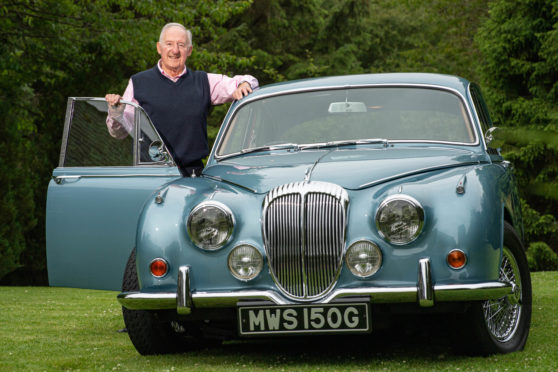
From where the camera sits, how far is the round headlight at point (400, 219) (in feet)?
13.8

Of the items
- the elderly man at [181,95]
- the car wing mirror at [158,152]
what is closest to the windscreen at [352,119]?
the elderly man at [181,95]

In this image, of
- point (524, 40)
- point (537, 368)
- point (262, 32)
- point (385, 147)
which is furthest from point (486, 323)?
point (262, 32)

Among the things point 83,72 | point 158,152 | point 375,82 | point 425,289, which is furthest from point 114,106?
point 83,72

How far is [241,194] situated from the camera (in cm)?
454

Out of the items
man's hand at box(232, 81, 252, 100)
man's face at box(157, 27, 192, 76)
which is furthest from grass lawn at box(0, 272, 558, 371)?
man's face at box(157, 27, 192, 76)

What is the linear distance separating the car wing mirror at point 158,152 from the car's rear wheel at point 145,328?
→ 2.21 feet

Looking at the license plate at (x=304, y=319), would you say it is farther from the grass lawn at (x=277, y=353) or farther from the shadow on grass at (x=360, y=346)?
the shadow on grass at (x=360, y=346)

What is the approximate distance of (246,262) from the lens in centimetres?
438

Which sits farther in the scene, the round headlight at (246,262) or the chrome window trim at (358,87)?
the chrome window trim at (358,87)

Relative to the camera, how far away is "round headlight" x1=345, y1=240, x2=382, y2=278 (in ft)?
13.9

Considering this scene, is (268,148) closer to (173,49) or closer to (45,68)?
(173,49)

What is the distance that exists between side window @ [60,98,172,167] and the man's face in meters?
0.80

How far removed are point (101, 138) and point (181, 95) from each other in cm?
83

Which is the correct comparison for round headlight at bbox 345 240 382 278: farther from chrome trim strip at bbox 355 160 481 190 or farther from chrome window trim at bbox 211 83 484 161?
chrome window trim at bbox 211 83 484 161
